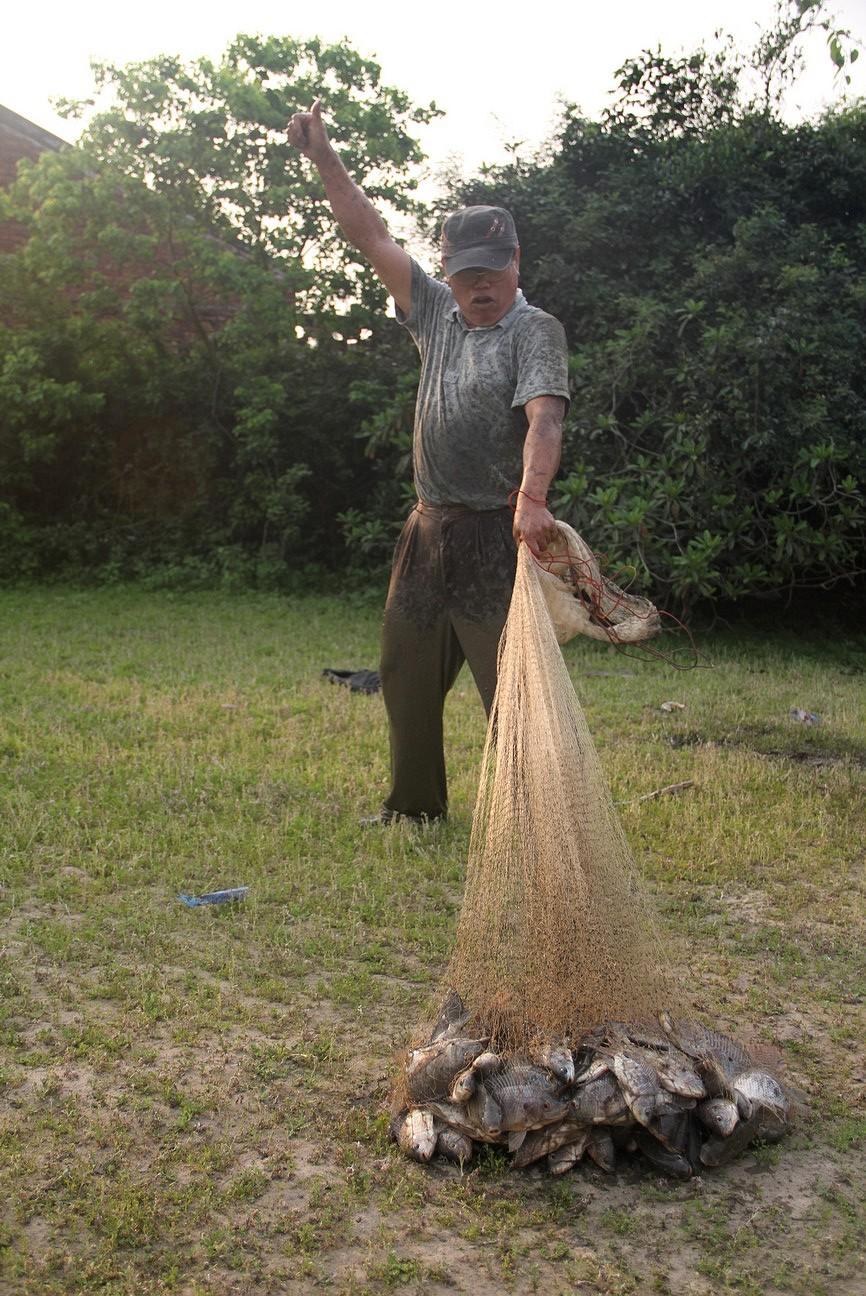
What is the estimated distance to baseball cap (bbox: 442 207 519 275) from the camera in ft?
13.8

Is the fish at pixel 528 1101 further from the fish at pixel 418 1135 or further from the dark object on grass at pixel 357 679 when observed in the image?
the dark object on grass at pixel 357 679

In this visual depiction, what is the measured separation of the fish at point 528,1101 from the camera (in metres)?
2.95

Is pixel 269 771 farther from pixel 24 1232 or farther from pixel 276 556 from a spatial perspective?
pixel 276 556

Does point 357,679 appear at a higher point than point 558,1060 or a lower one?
higher

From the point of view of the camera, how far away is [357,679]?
8438 millimetres

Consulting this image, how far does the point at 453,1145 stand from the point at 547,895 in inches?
25.4

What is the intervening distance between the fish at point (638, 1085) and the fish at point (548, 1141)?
140mm

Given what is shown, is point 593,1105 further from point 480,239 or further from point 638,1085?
point 480,239

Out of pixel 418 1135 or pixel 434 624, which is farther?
pixel 434 624

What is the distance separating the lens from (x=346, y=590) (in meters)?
13.1

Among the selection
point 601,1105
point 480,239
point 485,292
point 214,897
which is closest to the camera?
point 601,1105

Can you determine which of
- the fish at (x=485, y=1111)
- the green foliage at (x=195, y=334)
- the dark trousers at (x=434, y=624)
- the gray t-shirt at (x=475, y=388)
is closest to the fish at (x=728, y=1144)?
the fish at (x=485, y=1111)

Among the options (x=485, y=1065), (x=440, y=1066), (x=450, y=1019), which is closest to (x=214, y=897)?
(x=450, y=1019)

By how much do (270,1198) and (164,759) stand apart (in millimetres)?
3669
